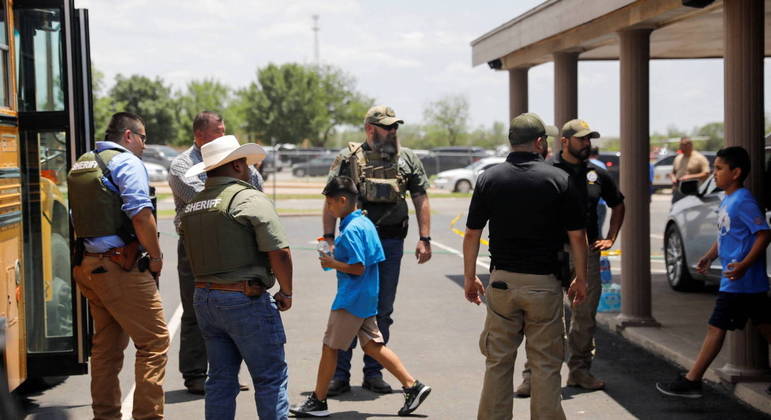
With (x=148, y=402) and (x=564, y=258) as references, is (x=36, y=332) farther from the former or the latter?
(x=564, y=258)

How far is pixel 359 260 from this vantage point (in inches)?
239

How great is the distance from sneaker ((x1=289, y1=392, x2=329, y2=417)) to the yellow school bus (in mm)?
1497

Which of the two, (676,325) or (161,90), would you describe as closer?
(676,325)

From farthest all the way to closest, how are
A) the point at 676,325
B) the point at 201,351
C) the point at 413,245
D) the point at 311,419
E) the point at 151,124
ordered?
the point at 151,124
the point at 413,245
the point at 676,325
the point at 201,351
the point at 311,419

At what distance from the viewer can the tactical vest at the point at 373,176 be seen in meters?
6.88

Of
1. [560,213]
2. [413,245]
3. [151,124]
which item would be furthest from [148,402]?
[151,124]

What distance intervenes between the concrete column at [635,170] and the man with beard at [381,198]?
281 cm

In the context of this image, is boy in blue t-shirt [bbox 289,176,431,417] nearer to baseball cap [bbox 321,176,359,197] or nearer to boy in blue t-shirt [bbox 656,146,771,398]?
baseball cap [bbox 321,176,359,197]

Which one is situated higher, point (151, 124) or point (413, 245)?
point (151, 124)

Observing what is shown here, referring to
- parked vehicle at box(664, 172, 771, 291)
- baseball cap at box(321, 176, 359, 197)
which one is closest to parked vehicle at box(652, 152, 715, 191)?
parked vehicle at box(664, 172, 771, 291)

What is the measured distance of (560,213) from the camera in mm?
5348

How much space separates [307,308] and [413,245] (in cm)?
737

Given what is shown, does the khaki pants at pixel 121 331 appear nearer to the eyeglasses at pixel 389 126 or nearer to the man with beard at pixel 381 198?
the man with beard at pixel 381 198

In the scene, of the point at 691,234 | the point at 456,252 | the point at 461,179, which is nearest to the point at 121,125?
the point at 691,234
